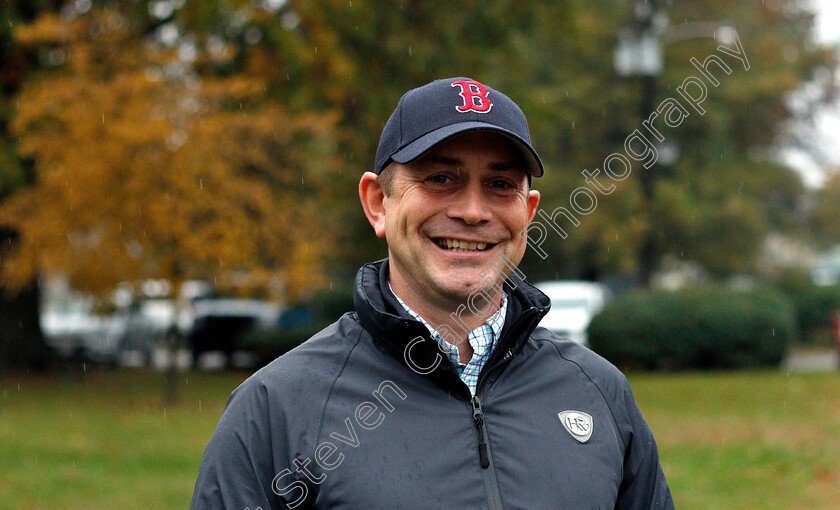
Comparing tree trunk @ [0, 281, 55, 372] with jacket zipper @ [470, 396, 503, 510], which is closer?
jacket zipper @ [470, 396, 503, 510]

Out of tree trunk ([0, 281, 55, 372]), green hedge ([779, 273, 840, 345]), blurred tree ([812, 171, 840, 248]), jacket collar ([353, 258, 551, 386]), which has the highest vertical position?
blurred tree ([812, 171, 840, 248])

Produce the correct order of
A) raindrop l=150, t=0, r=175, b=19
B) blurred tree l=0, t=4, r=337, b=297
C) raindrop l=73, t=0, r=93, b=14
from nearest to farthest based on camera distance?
blurred tree l=0, t=4, r=337, b=297, raindrop l=150, t=0, r=175, b=19, raindrop l=73, t=0, r=93, b=14

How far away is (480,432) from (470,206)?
552mm

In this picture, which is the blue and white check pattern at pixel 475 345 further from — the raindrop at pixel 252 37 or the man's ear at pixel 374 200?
the raindrop at pixel 252 37

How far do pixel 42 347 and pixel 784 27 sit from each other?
78.1 feet

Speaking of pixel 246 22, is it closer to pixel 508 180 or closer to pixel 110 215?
pixel 110 215

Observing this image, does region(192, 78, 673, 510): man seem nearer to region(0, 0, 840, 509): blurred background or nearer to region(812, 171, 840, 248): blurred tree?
region(0, 0, 840, 509): blurred background

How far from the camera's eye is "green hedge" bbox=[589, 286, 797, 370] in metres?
20.5

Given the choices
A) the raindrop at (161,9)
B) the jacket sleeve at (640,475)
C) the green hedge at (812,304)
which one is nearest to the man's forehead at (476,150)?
the jacket sleeve at (640,475)

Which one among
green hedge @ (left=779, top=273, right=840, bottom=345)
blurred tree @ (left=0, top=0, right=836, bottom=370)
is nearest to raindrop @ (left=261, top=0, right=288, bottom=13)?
A: blurred tree @ (left=0, top=0, right=836, bottom=370)

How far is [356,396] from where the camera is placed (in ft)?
7.59

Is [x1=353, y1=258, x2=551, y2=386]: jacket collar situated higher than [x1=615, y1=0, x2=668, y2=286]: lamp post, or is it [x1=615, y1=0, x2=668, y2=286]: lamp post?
[x1=615, y1=0, x2=668, y2=286]: lamp post

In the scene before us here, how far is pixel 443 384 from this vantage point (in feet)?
7.74

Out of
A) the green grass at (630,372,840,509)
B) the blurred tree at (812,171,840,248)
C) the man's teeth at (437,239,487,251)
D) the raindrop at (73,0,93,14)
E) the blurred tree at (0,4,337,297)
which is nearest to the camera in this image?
the man's teeth at (437,239,487,251)
